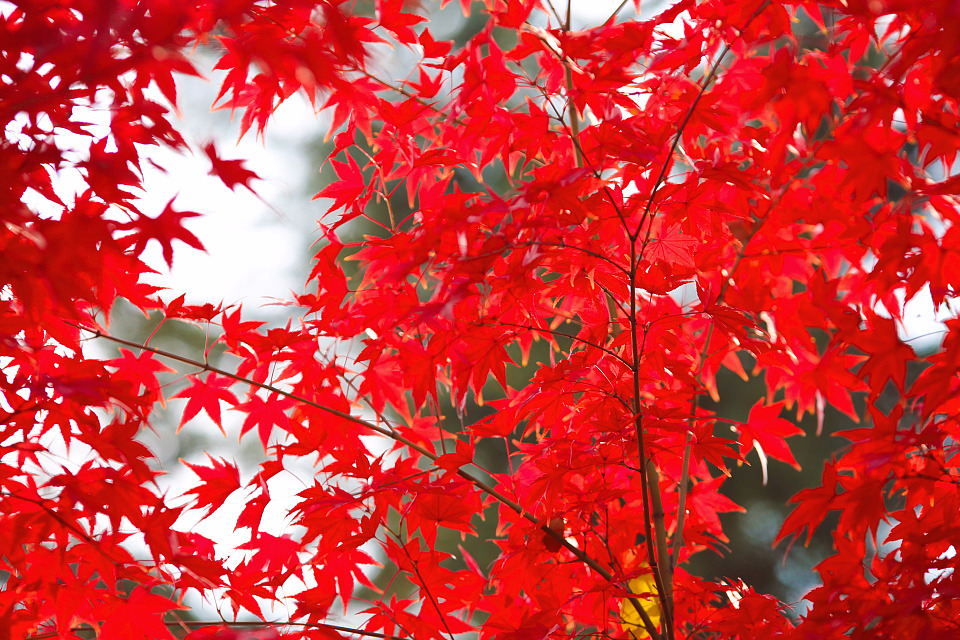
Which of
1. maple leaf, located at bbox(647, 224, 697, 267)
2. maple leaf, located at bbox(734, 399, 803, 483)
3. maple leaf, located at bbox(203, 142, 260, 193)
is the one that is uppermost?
maple leaf, located at bbox(203, 142, 260, 193)

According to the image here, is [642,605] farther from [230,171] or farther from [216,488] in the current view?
[230,171]

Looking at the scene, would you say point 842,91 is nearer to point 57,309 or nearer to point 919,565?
point 919,565

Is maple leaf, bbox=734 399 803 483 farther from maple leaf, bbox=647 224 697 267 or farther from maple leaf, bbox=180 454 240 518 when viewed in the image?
maple leaf, bbox=180 454 240 518

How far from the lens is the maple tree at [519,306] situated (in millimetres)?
900

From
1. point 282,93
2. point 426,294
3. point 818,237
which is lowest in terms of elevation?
point 818,237

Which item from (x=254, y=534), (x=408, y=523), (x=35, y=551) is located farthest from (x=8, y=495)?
(x=408, y=523)

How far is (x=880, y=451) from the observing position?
0.93 m

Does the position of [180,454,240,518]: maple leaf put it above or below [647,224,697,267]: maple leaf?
below

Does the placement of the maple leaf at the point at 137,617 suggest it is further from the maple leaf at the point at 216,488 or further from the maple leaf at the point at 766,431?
the maple leaf at the point at 766,431

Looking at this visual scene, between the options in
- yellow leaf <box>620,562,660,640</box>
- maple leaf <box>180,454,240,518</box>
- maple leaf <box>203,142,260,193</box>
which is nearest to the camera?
maple leaf <box>203,142,260,193</box>

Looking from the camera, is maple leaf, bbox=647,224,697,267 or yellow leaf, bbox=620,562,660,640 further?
yellow leaf, bbox=620,562,660,640

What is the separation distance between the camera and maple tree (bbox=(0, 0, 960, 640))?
35.4 inches

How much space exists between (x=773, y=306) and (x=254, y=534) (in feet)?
3.79

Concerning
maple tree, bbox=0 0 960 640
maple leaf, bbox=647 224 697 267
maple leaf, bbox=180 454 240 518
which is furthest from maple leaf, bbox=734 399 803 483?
maple leaf, bbox=180 454 240 518
